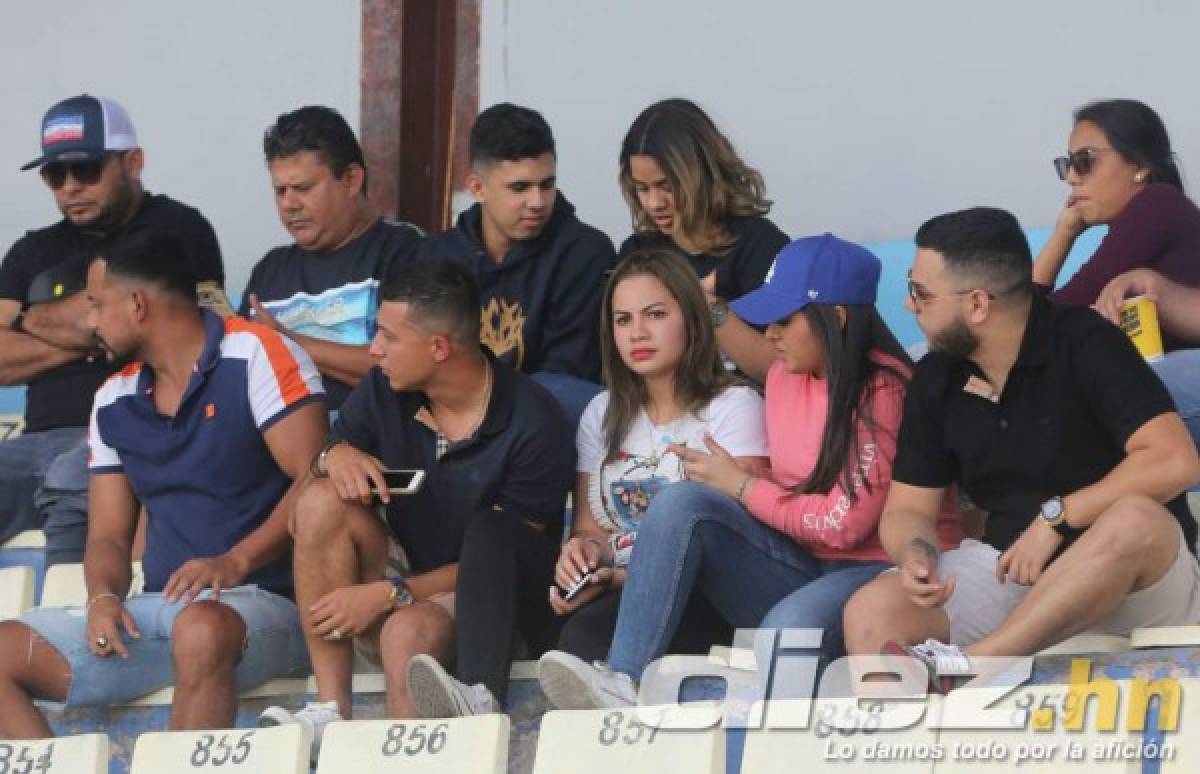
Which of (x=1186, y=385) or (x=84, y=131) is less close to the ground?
(x=84, y=131)

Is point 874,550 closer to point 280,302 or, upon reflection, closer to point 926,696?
point 926,696

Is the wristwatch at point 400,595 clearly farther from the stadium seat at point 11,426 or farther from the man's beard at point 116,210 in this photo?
the stadium seat at point 11,426

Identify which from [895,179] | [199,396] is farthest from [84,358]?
[895,179]

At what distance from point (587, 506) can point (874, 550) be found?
633 mm

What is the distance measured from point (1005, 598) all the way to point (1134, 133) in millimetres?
1330

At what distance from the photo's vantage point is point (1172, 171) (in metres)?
5.17

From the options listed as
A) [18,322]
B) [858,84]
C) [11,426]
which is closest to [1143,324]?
[858,84]

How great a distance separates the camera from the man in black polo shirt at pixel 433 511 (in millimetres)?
4520

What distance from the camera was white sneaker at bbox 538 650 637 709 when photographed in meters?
4.21

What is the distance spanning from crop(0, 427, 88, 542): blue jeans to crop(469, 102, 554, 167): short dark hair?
1.23 meters

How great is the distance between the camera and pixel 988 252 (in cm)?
435

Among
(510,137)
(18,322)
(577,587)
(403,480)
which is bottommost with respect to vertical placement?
(577,587)

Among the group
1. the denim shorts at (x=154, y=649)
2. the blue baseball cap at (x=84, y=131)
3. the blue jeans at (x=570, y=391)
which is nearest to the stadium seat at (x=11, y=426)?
the blue baseball cap at (x=84, y=131)

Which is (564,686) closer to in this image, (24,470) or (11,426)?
(24,470)
